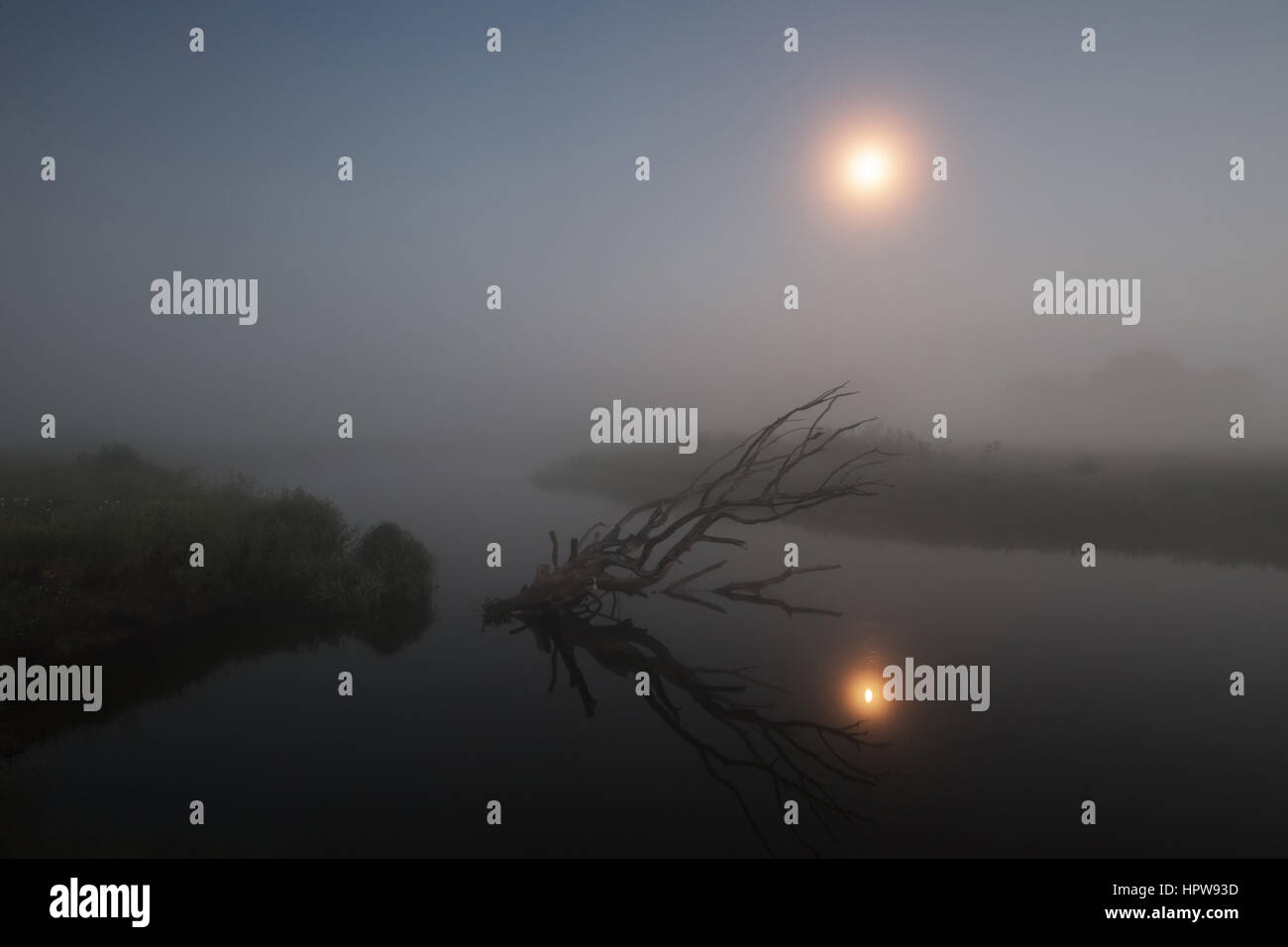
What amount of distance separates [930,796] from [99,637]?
1182 cm

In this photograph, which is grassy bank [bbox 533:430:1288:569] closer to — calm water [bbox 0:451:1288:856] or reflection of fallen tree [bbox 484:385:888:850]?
calm water [bbox 0:451:1288:856]

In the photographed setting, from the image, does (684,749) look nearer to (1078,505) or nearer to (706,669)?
(706,669)

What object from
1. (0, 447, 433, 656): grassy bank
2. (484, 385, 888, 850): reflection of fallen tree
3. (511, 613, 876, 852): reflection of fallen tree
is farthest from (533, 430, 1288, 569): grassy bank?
(0, 447, 433, 656): grassy bank

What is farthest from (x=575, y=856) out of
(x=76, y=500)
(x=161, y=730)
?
(x=76, y=500)

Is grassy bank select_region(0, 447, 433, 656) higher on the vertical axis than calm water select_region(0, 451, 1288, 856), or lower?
higher

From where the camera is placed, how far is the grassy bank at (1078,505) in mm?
19562

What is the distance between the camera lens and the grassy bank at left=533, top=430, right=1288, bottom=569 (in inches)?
770

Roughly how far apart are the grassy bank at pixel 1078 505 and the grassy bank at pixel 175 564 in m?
14.1

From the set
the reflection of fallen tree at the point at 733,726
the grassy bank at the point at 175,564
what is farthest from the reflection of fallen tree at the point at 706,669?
the grassy bank at the point at 175,564

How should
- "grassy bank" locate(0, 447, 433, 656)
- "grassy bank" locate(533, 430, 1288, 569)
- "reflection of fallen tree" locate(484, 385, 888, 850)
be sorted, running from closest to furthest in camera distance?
"reflection of fallen tree" locate(484, 385, 888, 850) < "grassy bank" locate(0, 447, 433, 656) < "grassy bank" locate(533, 430, 1288, 569)

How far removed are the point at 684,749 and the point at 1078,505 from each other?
59.2 ft

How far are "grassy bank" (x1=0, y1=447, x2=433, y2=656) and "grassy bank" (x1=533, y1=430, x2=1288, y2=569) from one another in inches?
555

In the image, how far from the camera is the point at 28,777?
771cm

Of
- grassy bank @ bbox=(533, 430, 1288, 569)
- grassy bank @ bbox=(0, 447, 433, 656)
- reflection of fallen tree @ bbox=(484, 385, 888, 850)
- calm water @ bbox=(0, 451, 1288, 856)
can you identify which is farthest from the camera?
grassy bank @ bbox=(533, 430, 1288, 569)
